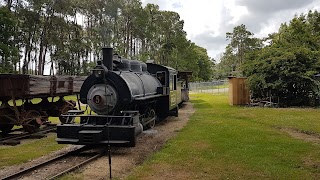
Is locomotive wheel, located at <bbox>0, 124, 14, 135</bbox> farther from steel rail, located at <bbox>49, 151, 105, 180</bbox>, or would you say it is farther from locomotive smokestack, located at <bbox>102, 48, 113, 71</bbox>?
steel rail, located at <bbox>49, 151, 105, 180</bbox>

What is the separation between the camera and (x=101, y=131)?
352 inches

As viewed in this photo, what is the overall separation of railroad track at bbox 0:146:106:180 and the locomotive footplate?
429mm

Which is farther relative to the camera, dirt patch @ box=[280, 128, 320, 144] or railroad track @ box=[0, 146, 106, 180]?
dirt patch @ box=[280, 128, 320, 144]

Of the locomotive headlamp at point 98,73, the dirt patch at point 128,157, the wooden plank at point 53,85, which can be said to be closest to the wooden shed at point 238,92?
the dirt patch at point 128,157

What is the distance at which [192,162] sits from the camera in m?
8.10

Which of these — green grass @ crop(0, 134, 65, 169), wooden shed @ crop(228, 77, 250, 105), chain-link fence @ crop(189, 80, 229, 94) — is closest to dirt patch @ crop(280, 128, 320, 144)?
green grass @ crop(0, 134, 65, 169)

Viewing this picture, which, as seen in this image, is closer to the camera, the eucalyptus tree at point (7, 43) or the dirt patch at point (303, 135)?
the dirt patch at point (303, 135)

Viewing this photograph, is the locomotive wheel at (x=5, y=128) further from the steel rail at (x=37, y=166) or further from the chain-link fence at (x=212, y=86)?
the chain-link fence at (x=212, y=86)

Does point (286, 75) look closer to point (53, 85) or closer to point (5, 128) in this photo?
point (53, 85)

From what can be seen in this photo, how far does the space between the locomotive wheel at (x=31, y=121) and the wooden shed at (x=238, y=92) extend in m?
16.8

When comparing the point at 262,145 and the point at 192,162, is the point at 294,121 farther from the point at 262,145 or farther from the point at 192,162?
the point at 192,162

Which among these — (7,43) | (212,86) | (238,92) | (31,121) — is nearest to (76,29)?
(7,43)

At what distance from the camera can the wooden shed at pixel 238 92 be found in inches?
1003

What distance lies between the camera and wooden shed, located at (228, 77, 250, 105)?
83.6ft
